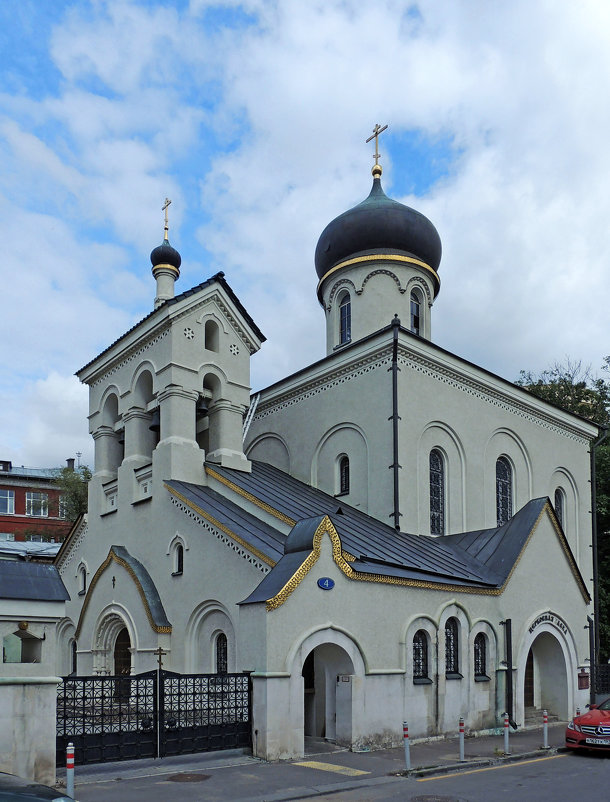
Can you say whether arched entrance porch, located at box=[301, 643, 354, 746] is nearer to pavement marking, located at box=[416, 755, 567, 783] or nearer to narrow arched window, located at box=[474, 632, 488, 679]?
pavement marking, located at box=[416, 755, 567, 783]

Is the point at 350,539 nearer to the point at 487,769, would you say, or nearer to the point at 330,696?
the point at 330,696

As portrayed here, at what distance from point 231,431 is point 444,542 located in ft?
20.5

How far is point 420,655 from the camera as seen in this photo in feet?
53.7

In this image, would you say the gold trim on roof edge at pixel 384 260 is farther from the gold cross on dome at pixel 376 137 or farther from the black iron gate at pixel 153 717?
the black iron gate at pixel 153 717

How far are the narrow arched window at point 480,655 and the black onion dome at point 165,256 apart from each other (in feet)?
45.1

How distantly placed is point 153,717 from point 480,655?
8114 mm

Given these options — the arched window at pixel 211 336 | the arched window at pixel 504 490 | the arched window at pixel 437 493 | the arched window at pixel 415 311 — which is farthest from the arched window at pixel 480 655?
the arched window at pixel 415 311

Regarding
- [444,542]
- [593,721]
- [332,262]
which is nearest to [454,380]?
[444,542]

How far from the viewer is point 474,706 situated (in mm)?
17172

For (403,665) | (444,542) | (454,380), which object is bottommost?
(403,665)

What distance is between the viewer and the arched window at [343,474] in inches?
889

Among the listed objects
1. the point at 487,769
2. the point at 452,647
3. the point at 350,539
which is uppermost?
the point at 350,539

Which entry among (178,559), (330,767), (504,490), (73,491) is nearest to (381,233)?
(504,490)

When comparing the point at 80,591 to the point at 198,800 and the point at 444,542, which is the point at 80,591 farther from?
the point at 198,800
